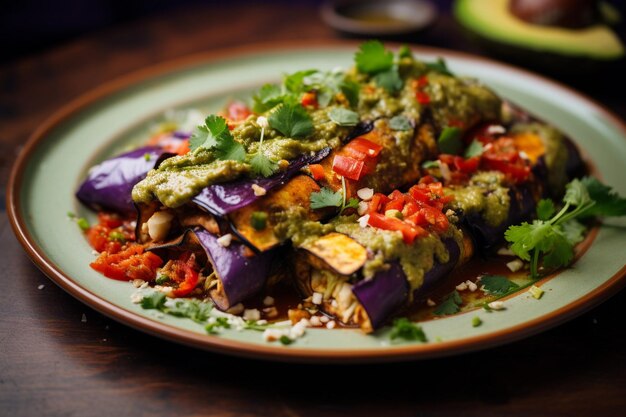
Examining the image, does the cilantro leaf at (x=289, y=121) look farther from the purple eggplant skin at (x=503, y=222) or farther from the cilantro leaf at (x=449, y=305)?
the cilantro leaf at (x=449, y=305)

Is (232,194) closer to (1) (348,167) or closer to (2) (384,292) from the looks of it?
(1) (348,167)

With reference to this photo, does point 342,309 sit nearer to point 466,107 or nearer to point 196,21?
point 466,107

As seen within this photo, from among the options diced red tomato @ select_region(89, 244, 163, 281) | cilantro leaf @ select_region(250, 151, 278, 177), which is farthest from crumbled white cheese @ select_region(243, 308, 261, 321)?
cilantro leaf @ select_region(250, 151, 278, 177)

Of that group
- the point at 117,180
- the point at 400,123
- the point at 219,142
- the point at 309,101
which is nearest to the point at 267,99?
the point at 309,101

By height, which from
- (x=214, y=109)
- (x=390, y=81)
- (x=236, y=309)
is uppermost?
(x=390, y=81)

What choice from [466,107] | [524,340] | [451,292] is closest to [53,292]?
[451,292]

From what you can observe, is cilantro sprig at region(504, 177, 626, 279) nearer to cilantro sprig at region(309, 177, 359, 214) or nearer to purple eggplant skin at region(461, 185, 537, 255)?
purple eggplant skin at region(461, 185, 537, 255)
